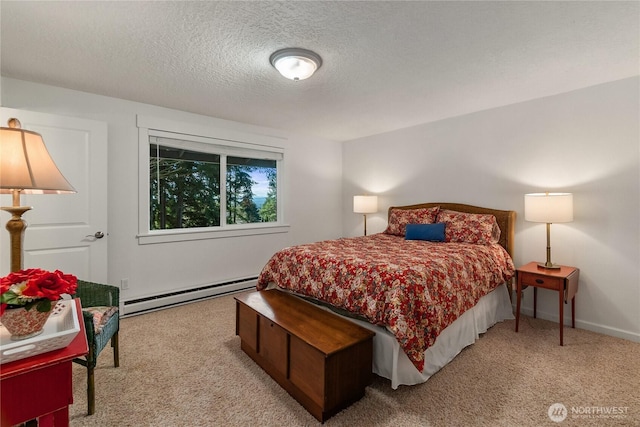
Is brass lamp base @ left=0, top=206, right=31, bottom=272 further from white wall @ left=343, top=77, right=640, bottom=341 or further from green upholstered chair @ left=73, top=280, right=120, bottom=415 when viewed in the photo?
white wall @ left=343, top=77, right=640, bottom=341

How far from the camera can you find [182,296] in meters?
3.49

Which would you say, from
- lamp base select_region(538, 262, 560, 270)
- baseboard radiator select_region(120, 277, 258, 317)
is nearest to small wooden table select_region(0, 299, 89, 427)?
baseboard radiator select_region(120, 277, 258, 317)

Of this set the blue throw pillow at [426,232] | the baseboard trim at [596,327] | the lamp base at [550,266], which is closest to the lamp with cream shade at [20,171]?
the blue throw pillow at [426,232]

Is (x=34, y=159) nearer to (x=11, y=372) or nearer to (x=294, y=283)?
(x=11, y=372)

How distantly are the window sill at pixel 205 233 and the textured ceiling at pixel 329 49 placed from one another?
1476 mm

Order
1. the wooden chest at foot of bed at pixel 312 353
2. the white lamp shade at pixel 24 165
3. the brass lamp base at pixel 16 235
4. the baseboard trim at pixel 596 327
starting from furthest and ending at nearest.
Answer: the baseboard trim at pixel 596 327 → the wooden chest at foot of bed at pixel 312 353 → the brass lamp base at pixel 16 235 → the white lamp shade at pixel 24 165

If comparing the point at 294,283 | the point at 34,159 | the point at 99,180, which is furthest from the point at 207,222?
the point at 34,159

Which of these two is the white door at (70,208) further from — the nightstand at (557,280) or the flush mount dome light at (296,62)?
the nightstand at (557,280)

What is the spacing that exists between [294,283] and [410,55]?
6.58ft

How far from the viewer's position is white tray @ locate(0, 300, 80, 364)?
2.99ft

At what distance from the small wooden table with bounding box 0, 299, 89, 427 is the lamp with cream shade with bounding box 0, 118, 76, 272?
0.58 m

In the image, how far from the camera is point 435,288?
2025 millimetres

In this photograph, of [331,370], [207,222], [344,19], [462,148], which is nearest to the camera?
[331,370]

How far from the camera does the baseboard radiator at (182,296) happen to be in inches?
125
